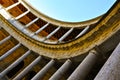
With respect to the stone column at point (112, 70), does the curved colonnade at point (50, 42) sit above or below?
below

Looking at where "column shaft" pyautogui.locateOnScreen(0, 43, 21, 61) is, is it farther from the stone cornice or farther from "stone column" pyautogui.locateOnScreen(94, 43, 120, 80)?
"stone column" pyautogui.locateOnScreen(94, 43, 120, 80)

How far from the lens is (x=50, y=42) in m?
17.3

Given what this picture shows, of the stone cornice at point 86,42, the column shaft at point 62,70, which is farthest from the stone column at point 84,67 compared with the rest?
the column shaft at point 62,70

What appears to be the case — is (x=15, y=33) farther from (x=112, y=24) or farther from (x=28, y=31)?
(x=112, y=24)

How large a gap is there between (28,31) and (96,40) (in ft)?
31.0

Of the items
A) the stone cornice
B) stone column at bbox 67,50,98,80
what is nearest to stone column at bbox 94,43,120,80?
stone column at bbox 67,50,98,80

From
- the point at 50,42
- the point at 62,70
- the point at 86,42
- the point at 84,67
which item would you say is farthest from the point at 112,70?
the point at 50,42

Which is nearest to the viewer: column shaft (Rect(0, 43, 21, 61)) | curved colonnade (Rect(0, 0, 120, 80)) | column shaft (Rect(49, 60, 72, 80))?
curved colonnade (Rect(0, 0, 120, 80))

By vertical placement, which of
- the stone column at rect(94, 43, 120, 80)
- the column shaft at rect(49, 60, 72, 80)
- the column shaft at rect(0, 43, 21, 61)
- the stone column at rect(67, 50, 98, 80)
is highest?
the stone column at rect(94, 43, 120, 80)

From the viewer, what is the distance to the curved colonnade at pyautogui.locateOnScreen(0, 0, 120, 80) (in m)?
9.84

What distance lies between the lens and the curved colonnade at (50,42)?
32.3ft

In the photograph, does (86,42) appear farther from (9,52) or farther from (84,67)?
(9,52)

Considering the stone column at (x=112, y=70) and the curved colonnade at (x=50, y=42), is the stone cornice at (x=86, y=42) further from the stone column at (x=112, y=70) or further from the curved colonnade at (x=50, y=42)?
the stone column at (x=112, y=70)

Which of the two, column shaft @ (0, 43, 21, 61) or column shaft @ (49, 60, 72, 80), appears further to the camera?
column shaft @ (0, 43, 21, 61)
